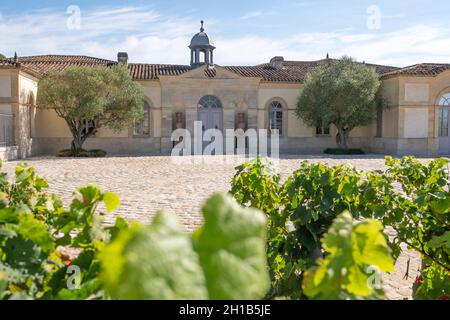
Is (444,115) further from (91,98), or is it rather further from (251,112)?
(91,98)

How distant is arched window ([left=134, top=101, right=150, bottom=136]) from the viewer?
25.0 metres

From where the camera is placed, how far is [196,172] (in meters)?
14.1

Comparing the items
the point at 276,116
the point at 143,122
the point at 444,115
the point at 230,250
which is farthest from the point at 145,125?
the point at 230,250

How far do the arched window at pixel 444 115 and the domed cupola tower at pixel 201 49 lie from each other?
13.9 metres

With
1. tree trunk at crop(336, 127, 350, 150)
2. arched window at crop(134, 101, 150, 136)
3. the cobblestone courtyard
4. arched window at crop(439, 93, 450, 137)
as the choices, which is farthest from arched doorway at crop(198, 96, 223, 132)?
arched window at crop(439, 93, 450, 137)

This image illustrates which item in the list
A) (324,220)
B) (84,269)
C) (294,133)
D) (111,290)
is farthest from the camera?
(294,133)

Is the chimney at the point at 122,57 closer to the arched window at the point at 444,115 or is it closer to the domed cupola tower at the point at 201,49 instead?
the domed cupola tower at the point at 201,49

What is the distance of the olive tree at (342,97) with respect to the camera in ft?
77.2

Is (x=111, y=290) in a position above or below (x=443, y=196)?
above

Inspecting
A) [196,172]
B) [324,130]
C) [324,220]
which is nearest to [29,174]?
[324,220]

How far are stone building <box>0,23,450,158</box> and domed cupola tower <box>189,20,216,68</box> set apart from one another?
187cm

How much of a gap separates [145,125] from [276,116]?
25.4 ft
